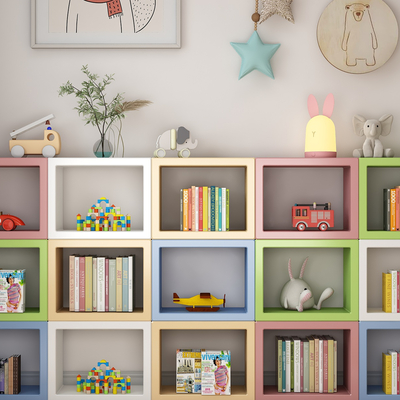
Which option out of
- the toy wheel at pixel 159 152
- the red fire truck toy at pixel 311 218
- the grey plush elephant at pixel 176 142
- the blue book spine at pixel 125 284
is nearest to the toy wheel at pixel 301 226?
the red fire truck toy at pixel 311 218

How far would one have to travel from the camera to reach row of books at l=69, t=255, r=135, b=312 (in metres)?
2.20

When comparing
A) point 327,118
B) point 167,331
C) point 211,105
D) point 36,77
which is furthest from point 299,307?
point 36,77

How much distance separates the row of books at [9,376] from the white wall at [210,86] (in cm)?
110

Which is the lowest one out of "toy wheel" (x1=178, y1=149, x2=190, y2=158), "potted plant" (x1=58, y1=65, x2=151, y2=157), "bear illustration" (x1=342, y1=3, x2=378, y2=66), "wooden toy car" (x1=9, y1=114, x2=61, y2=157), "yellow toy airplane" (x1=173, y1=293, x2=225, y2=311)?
"yellow toy airplane" (x1=173, y1=293, x2=225, y2=311)

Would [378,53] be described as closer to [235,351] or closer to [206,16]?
[206,16]

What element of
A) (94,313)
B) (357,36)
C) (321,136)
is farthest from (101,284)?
(357,36)

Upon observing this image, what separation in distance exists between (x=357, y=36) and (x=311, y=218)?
101 cm

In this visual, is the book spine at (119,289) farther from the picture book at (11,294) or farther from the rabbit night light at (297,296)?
the rabbit night light at (297,296)

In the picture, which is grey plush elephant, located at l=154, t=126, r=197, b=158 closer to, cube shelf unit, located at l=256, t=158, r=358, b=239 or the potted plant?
the potted plant

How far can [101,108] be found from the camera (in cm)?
239

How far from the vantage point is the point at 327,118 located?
224cm

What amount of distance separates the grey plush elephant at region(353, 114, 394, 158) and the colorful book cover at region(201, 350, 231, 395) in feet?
4.08

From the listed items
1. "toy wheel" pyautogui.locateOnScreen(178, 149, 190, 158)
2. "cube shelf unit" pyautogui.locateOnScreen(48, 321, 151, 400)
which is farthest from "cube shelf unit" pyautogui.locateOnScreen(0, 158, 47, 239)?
"toy wheel" pyautogui.locateOnScreen(178, 149, 190, 158)

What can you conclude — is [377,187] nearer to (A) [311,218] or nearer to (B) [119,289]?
(A) [311,218]
